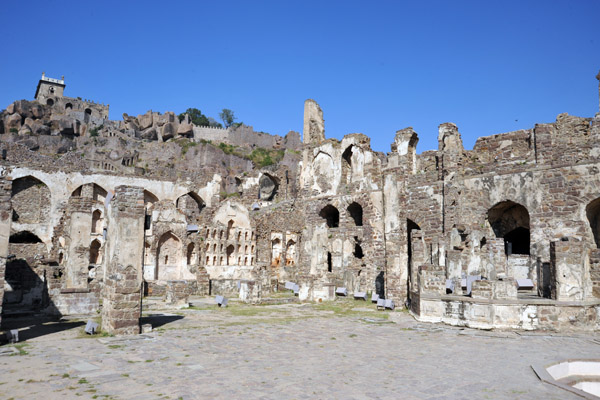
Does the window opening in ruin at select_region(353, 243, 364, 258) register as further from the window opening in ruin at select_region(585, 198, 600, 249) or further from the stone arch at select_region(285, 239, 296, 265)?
the window opening in ruin at select_region(585, 198, 600, 249)

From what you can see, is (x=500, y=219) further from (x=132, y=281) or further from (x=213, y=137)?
(x=213, y=137)

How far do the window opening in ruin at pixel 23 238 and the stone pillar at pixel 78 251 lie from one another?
16.4 meters

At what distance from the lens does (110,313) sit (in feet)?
34.0

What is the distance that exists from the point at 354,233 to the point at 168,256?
9.21 m

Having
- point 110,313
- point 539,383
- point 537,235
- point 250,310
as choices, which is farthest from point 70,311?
point 537,235

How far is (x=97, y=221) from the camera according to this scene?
101 feet

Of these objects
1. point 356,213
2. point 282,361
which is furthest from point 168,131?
point 282,361

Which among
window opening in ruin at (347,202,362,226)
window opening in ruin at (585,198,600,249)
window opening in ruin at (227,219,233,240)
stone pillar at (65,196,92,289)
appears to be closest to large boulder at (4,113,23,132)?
window opening in ruin at (227,219,233,240)

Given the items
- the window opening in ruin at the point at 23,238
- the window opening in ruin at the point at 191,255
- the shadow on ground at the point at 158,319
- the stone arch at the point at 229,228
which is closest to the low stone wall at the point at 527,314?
the shadow on ground at the point at 158,319

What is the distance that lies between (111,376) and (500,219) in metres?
17.2

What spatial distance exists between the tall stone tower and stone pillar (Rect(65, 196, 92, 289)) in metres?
70.2

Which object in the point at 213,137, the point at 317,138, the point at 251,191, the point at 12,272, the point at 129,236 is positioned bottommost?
the point at 12,272

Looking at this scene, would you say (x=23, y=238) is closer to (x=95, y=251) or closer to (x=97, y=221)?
(x=97, y=221)

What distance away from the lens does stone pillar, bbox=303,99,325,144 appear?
1186 inches
